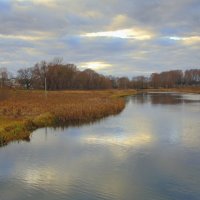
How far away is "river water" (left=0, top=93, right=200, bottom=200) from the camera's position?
10.7 metres

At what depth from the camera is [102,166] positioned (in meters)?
13.4

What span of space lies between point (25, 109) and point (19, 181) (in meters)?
17.3

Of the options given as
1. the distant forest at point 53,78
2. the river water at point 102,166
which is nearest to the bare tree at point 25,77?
the distant forest at point 53,78

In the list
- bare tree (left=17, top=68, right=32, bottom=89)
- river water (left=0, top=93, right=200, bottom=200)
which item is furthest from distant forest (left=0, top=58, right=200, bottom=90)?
river water (left=0, top=93, right=200, bottom=200)

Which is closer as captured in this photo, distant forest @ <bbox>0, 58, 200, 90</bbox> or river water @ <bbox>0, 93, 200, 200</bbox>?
river water @ <bbox>0, 93, 200, 200</bbox>

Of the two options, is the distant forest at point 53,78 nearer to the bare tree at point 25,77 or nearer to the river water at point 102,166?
the bare tree at point 25,77

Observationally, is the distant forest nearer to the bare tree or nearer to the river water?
the bare tree

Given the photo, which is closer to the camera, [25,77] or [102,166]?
[102,166]

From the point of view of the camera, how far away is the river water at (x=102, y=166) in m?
10.7

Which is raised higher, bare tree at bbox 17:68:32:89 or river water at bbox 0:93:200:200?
bare tree at bbox 17:68:32:89

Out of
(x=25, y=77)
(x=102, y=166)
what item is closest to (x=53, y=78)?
(x=25, y=77)

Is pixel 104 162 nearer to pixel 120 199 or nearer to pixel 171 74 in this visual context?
pixel 120 199

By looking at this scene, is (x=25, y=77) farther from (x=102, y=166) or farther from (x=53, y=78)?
(x=102, y=166)

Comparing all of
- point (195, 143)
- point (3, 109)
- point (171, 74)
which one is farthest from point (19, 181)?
point (171, 74)
